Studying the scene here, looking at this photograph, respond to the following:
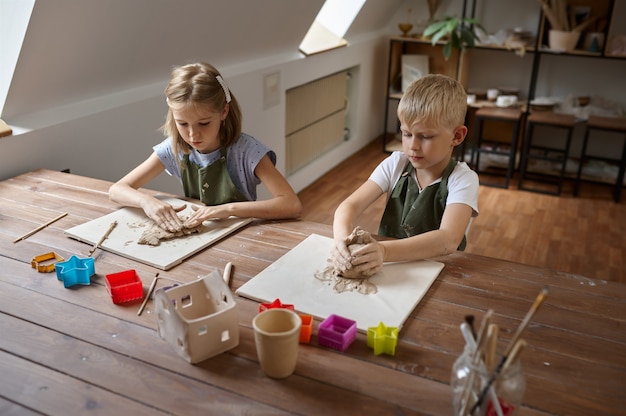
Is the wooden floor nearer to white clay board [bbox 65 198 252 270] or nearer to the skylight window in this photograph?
the skylight window

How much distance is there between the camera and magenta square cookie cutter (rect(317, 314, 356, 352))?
1.06 m

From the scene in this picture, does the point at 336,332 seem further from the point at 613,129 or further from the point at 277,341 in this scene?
the point at 613,129

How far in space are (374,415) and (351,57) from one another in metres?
3.91

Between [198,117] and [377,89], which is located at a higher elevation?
[198,117]

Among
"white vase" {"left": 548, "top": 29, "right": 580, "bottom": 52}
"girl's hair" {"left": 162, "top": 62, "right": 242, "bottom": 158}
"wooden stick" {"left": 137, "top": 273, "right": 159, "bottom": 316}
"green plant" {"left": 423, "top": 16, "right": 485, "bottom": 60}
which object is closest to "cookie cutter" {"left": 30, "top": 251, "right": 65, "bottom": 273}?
"wooden stick" {"left": 137, "top": 273, "right": 159, "bottom": 316}

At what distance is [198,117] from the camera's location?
169cm

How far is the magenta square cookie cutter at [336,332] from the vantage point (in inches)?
41.6

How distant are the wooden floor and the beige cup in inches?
91.0

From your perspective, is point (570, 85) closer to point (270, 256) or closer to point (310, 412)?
point (270, 256)

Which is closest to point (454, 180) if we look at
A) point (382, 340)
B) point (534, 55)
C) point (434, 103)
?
point (434, 103)

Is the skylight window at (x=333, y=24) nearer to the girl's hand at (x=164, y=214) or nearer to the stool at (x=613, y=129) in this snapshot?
the stool at (x=613, y=129)

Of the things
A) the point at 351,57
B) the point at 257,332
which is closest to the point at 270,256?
the point at 257,332

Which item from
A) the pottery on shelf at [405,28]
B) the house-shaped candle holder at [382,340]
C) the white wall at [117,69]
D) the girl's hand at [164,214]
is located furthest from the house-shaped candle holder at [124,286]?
the pottery on shelf at [405,28]

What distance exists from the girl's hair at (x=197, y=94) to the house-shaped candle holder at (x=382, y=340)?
92 cm
